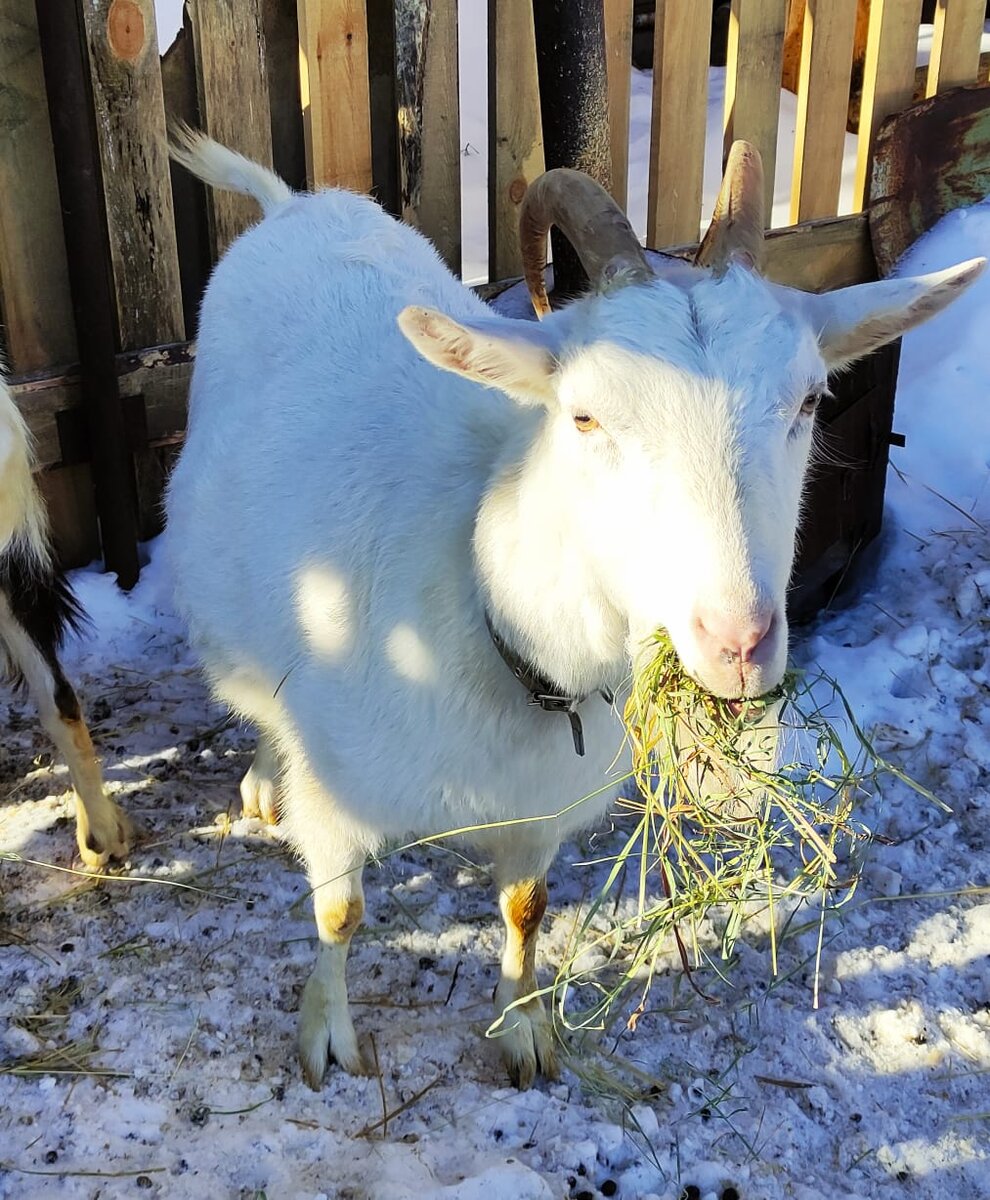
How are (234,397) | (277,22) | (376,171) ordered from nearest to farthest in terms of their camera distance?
1. (234,397)
2. (277,22)
3. (376,171)

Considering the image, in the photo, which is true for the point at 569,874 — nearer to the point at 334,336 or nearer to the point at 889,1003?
the point at 889,1003

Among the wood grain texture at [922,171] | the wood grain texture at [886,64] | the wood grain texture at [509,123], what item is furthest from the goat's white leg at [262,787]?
the wood grain texture at [886,64]

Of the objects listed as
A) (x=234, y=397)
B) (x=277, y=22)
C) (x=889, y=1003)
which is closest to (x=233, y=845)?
(x=234, y=397)

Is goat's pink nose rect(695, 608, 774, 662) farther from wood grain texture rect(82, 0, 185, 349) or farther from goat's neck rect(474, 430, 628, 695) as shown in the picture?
wood grain texture rect(82, 0, 185, 349)

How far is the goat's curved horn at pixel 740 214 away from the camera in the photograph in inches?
81.5

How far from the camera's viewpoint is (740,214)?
2094mm

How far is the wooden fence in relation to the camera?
11.9 feet

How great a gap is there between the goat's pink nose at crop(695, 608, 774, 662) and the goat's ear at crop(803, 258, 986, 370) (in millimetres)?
641

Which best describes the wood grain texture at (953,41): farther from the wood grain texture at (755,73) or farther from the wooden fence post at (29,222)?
the wooden fence post at (29,222)

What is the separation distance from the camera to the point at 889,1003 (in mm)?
2711

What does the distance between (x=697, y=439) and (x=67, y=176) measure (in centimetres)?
277

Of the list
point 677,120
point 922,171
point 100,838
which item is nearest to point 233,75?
point 677,120

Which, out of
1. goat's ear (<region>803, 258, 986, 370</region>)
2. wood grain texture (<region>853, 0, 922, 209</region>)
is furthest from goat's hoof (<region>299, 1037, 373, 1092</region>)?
wood grain texture (<region>853, 0, 922, 209</region>)

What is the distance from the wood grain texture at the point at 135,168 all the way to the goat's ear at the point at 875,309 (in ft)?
8.54
